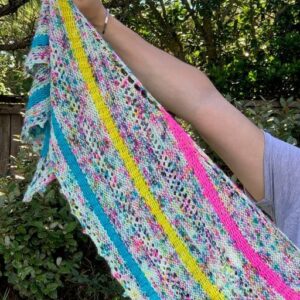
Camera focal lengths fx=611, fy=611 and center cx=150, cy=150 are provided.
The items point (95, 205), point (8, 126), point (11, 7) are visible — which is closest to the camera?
point (95, 205)

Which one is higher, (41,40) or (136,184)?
(41,40)

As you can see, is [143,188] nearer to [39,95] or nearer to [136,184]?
[136,184]

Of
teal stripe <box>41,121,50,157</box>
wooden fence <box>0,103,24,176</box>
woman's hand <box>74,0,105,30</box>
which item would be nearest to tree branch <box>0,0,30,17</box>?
wooden fence <box>0,103,24,176</box>

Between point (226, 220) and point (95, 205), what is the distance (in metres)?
0.29

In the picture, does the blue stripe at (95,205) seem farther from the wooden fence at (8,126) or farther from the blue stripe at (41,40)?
the wooden fence at (8,126)

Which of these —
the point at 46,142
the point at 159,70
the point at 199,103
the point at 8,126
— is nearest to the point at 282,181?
the point at 199,103

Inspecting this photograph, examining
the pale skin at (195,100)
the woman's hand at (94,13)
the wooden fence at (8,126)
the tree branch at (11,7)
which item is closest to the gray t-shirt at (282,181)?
the pale skin at (195,100)

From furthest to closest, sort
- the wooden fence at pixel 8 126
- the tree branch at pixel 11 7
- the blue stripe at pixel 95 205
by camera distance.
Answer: the wooden fence at pixel 8 126 < the tree branch at pixel 11 7 < the blue stripe at pixel 95 205

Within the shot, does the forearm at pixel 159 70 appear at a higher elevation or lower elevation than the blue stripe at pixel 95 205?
higher

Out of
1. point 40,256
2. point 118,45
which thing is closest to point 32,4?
point 40,256

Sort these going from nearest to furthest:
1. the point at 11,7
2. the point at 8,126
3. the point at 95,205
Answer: the point at 95,205
the point at 11,7
the point at 8,126

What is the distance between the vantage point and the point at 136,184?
135cm

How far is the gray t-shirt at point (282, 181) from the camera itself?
134cm

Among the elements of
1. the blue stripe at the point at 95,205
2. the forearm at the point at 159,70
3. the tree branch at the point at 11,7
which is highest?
the forearm at the point at 159,70
